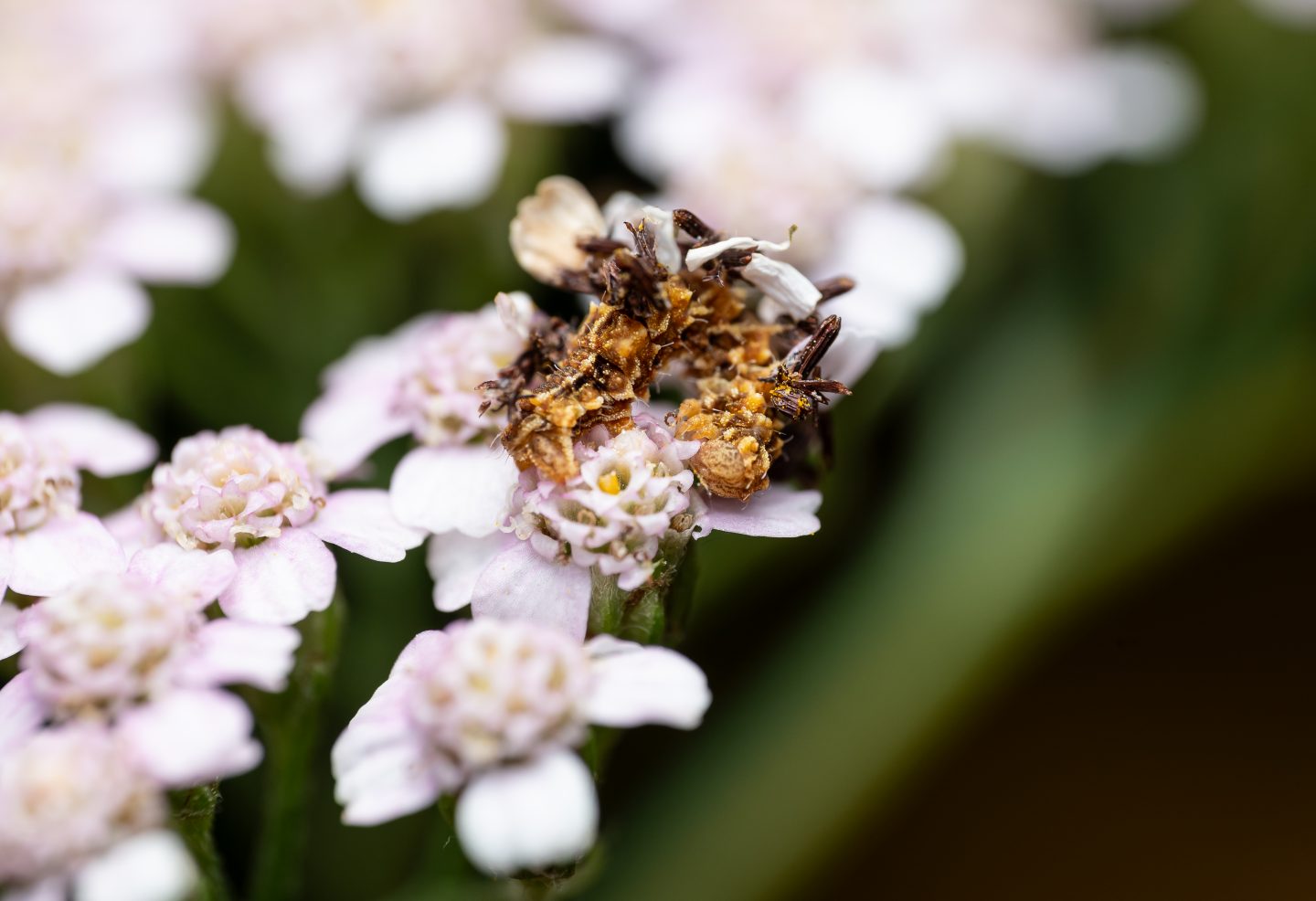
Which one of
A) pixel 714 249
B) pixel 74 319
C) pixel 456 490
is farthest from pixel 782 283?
pixel 74 319

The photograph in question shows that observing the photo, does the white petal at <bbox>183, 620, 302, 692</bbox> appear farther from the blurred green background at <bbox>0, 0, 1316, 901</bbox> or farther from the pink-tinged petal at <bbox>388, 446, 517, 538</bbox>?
the blurred green background at <bbox>0, 0, 1316, 901</bbox>

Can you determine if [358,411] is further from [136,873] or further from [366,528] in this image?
[136,873]

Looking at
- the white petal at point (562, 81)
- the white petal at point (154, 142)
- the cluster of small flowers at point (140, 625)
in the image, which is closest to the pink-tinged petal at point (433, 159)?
the white petal at point (562, 81)

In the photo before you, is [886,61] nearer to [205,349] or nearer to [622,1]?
[622,1]

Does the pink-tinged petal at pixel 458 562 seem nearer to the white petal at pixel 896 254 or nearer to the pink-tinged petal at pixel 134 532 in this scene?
the pink-tinged petal at pixel 134 532

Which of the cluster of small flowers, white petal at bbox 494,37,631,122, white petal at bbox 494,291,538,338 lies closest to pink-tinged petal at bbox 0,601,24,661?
the cluster of small flowers

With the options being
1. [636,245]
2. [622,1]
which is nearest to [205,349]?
[622,1]
